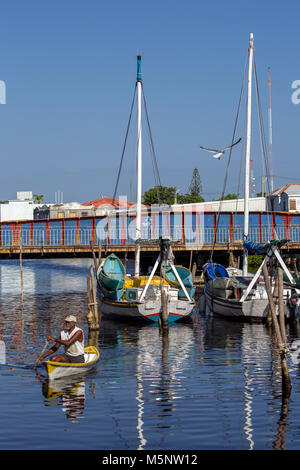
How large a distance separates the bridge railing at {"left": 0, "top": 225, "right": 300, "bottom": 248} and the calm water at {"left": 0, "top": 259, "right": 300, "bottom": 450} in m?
24.6

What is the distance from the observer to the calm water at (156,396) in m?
15.2

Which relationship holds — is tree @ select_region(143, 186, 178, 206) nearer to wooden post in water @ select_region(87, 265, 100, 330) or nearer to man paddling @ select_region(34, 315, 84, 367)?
wooden post in water @ select_region(87, 265, 100, 330)

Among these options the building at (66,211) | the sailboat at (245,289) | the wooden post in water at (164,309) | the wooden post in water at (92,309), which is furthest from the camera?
the building at (66,211)

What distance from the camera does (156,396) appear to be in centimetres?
1895

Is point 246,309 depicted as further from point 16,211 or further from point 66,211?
point 16,211

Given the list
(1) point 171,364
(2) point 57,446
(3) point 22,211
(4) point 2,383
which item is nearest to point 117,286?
(1) point 171,364

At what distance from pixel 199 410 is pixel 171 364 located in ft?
20.9

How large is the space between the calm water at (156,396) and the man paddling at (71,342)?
0.76m

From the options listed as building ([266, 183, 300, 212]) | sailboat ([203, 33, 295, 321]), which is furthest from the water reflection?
building ([266, 183, 300, 212])

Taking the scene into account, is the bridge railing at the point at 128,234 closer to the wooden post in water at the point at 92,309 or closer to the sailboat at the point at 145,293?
the sailboat at the point at 145,293

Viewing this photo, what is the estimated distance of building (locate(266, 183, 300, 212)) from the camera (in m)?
71.1

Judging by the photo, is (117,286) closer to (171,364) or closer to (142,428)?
(171,364)

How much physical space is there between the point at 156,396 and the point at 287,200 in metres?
55.5

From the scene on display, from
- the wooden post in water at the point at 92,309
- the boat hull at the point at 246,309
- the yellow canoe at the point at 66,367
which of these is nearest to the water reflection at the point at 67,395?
the yellow canoe at the point at 66,367
